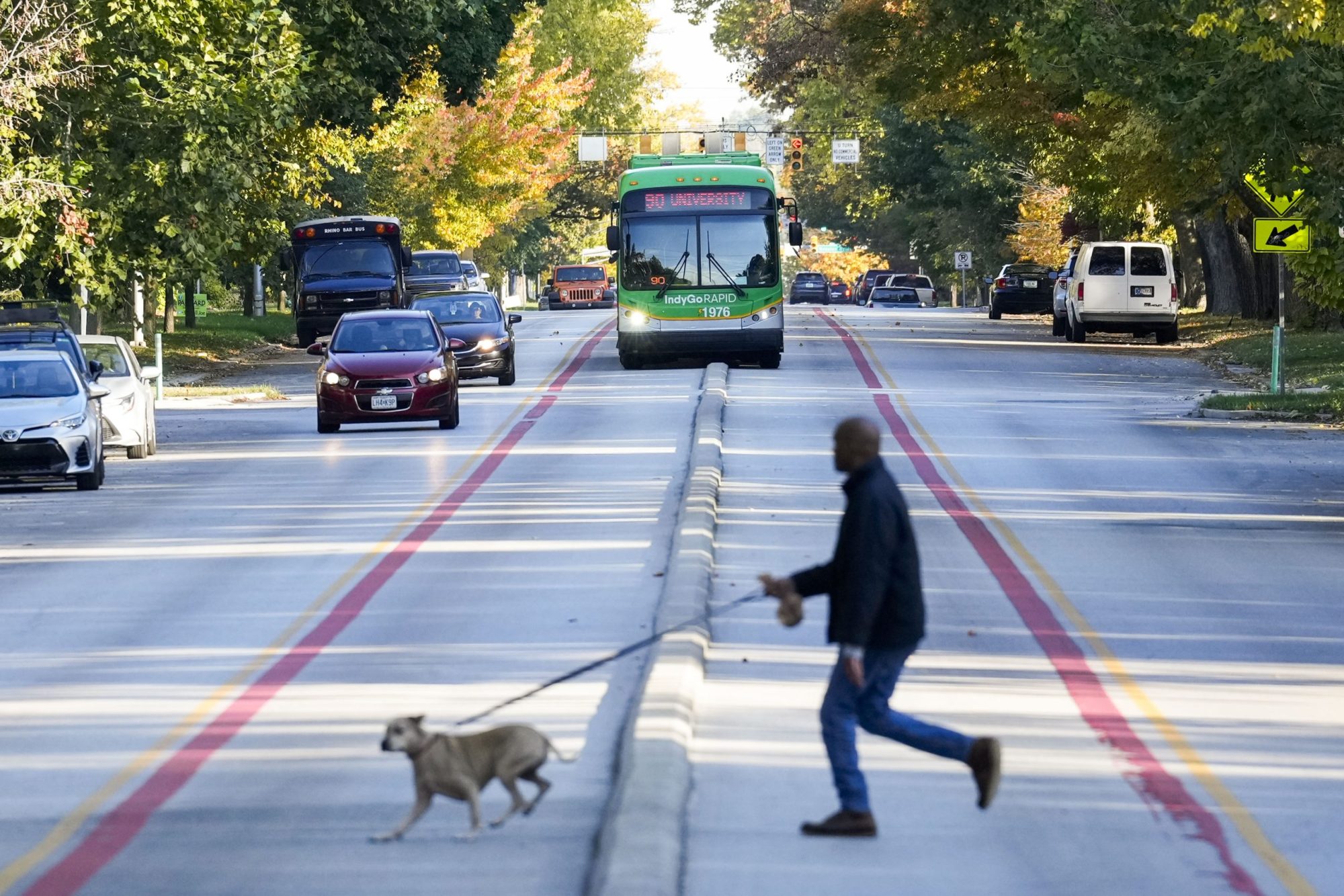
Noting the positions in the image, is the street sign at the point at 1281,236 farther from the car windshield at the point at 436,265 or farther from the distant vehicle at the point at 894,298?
the distant vehicle at the point at 894,298

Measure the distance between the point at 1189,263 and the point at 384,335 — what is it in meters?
42.5

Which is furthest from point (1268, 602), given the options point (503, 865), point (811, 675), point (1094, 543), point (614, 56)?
point (614, 56)

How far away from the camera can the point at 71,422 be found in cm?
2248

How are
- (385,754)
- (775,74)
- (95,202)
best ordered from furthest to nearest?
(775,74) → (95,202) → (385,754)

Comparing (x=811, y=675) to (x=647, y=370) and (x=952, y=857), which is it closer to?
(x=952, y=857)

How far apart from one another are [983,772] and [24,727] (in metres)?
5.09

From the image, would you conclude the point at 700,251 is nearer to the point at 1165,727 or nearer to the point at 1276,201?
the point at 1276,201

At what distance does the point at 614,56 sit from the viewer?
10138 centimetres

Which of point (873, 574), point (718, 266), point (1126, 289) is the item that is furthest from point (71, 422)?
point (1126, 289)

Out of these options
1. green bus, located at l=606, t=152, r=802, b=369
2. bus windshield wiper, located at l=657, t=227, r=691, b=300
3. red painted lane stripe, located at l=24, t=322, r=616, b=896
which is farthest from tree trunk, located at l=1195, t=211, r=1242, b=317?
red painted lane stripe, located at l=24, t=322, r=616, b=896

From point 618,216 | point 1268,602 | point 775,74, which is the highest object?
point 775,74

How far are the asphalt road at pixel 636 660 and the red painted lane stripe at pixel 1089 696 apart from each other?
0.04 meters

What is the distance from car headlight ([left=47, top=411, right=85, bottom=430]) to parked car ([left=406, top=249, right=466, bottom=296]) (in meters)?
33.4

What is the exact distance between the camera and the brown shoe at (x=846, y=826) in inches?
326
